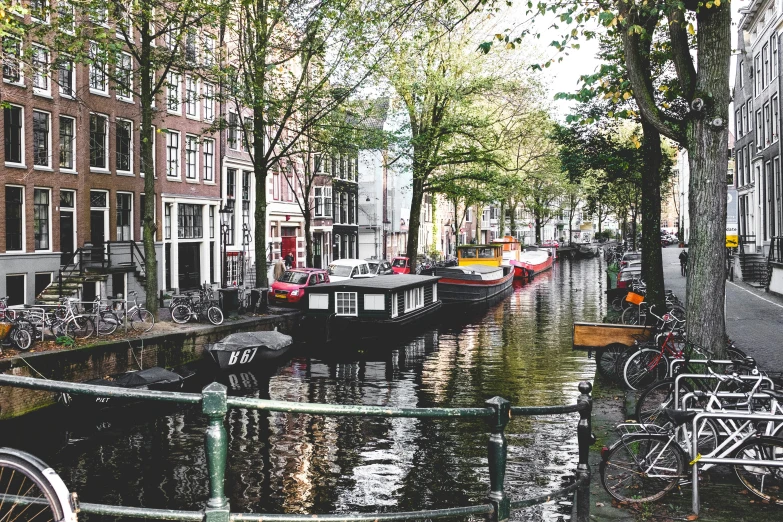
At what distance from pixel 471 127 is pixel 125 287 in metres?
17.5

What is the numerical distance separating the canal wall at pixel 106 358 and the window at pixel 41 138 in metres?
8.82

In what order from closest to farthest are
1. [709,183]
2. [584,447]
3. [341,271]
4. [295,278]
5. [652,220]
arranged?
[584,447], [709,183], [652,220], [295,278], [341,271]

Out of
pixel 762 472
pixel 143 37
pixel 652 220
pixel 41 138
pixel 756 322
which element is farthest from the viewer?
pixel 41 138

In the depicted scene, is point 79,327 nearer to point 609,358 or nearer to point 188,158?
point 609,358

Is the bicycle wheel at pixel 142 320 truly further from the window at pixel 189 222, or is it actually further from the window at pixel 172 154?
the window at pixel 189 222

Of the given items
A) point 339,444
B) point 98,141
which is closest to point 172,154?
point 98,141

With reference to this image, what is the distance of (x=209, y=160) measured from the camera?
3747cm

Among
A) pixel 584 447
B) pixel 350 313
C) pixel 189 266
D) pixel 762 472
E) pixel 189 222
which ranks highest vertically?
pixel 189 222

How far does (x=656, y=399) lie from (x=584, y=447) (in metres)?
5.20

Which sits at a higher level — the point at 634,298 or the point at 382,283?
the point at 382,283

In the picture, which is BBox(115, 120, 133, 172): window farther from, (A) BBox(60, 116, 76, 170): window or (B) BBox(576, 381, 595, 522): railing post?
(B) BBox(576, 381, 595, 522): railing post

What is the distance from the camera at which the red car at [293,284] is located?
30328 mm

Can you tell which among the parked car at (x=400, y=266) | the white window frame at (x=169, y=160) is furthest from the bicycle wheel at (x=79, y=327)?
the parked car at (x=400, y=266)

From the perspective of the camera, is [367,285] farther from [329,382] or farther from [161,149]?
[161,149]
